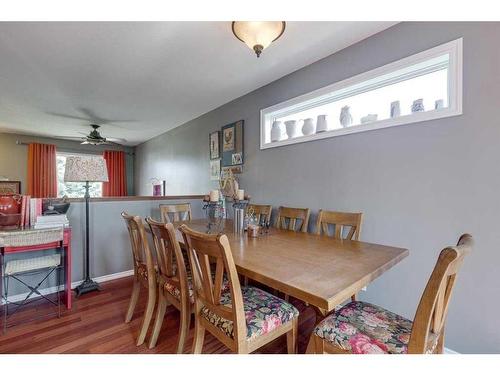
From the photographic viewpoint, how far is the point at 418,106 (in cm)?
173

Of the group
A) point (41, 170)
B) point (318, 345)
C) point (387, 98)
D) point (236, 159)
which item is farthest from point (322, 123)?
point (41, 170)

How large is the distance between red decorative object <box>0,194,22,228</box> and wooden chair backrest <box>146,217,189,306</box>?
5.03 feet

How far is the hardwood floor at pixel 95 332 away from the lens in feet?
5.14

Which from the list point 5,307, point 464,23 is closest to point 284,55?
point 464,23

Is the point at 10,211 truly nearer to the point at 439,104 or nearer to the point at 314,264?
the point at 314,264

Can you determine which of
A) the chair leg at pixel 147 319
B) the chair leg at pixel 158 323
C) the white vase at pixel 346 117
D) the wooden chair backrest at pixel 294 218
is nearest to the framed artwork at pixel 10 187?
the chair leg at pixel 147 319

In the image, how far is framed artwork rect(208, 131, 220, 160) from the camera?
3.70 m

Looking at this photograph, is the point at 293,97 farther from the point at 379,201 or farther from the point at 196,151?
the point at 196,151

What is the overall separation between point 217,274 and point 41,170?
6.35 m

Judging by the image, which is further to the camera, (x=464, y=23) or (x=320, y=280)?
(x=464, y=23)

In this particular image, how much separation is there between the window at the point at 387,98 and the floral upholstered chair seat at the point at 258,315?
159cm

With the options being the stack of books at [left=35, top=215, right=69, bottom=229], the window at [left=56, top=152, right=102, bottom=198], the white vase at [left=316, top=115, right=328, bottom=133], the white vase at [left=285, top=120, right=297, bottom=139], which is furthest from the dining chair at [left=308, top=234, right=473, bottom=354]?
the window at [left=56, top=152, right=102, bottom=198]

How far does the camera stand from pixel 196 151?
4.24 m
